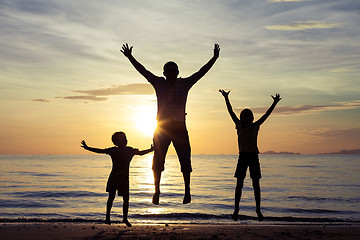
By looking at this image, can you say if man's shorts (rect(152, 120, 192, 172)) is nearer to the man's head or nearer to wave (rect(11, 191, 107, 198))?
the man's head

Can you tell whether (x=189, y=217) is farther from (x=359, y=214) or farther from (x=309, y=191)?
(x=309, y=191)

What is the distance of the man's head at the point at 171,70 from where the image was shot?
25.5 ft

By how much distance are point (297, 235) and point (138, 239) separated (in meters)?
3.66

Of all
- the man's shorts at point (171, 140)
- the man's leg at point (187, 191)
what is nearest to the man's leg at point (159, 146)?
the man's shorts at point (171, 140)

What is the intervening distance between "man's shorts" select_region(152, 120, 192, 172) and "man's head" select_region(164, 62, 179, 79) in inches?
37.2

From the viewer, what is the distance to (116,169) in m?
9.12

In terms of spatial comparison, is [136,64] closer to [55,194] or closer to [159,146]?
[159,146]

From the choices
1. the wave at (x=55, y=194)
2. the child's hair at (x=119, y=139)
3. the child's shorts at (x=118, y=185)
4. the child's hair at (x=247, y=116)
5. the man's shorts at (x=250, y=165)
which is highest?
the child's hair at (x=247, y=116)

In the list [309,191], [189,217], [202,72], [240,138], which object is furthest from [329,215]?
[202,72]

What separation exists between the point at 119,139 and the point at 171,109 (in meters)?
2.00

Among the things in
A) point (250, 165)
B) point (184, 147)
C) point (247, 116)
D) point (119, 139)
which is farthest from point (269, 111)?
point (119, 139)

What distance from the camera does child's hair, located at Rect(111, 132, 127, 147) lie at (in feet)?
29.7

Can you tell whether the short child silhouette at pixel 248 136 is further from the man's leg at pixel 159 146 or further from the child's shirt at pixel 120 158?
the child's shirt at pixel 120 158

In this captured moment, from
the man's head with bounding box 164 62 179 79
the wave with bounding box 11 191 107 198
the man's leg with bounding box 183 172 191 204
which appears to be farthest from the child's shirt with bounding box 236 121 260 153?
the wave with bounding box 11 191 107 198
